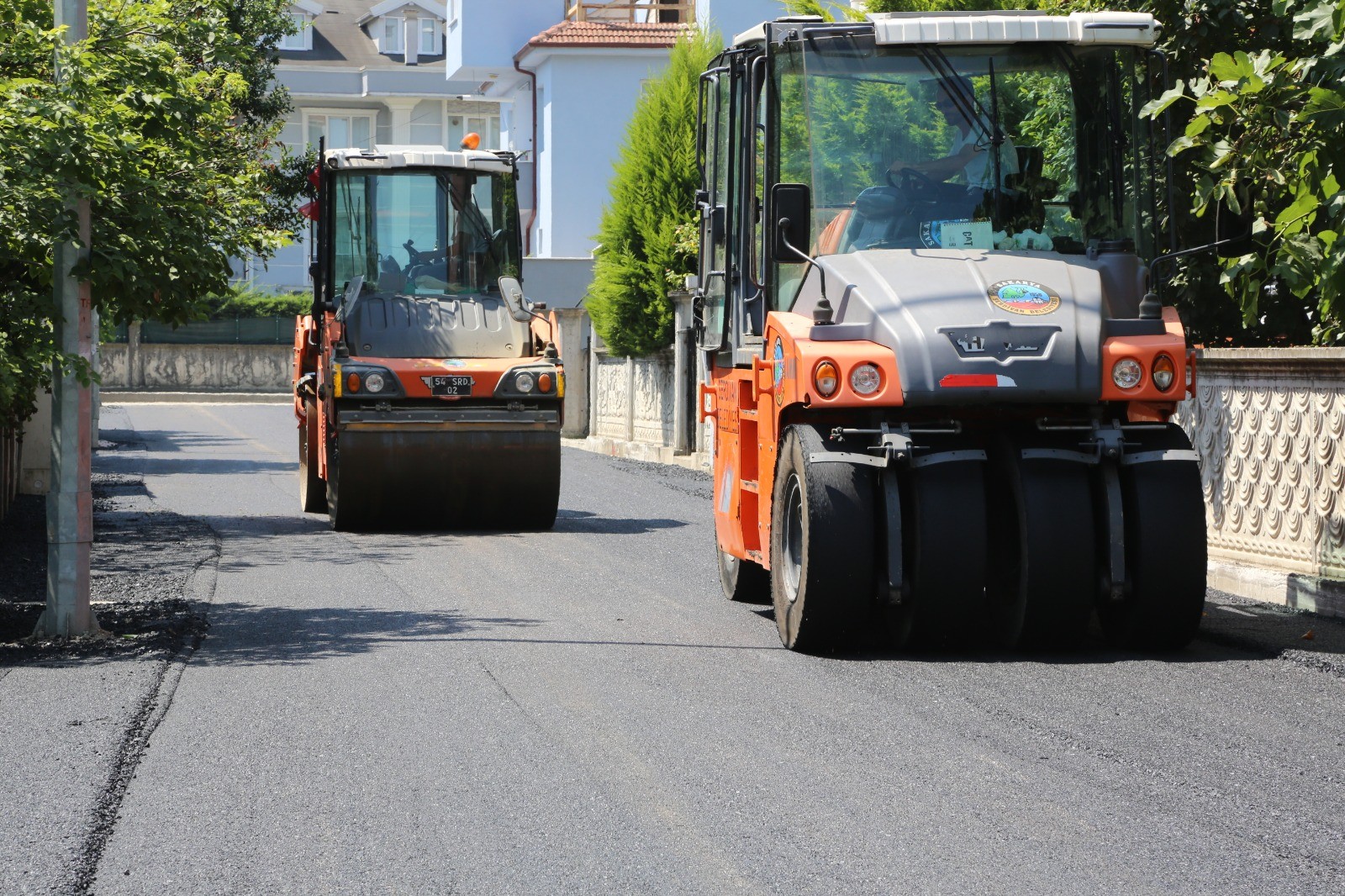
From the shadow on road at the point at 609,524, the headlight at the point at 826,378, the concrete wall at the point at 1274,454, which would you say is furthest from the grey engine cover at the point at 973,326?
the shadow on road at the point at 609,524

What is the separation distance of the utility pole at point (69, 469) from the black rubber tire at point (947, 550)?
4.24 metres

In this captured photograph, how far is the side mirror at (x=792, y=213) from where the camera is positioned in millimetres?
9250

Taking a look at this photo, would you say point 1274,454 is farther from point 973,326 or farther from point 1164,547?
point 973,326

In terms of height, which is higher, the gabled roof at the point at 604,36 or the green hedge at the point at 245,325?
the gabled roof at the point at 604,36

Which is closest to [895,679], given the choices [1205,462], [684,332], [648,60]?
[1205,462]

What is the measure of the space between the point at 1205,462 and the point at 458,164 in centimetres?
755

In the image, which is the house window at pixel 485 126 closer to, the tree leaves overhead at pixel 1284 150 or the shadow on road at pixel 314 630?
the shadow on road at pixel 314 630

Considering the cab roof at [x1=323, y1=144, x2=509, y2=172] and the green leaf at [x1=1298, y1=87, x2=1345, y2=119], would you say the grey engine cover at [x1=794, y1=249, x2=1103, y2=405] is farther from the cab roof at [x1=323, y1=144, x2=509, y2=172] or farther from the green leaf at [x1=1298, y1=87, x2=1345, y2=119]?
the cab roof at [x1=323, y1=144, x2=509, y2=172]

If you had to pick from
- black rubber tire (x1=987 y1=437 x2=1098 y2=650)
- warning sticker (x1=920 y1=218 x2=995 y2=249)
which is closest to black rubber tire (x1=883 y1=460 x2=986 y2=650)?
black rubber tire (x1=987 y1=437 x2=1098 y2=650)

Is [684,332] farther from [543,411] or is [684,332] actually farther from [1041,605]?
[1041,605]

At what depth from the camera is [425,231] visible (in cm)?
1664

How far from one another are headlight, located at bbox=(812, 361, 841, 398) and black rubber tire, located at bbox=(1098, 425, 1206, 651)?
4.89 feet

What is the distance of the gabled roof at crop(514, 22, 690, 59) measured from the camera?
40.2m

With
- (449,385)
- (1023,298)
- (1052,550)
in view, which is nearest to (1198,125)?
(1023,298)
